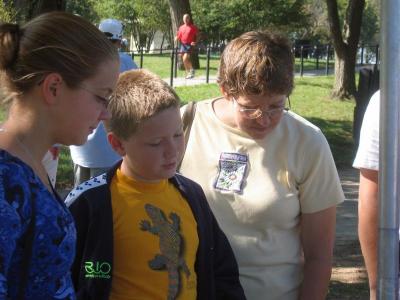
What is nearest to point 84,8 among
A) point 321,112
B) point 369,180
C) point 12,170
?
point 321,112

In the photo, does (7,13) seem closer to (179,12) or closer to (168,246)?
(168,246)

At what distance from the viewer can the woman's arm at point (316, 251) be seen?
2.37 m

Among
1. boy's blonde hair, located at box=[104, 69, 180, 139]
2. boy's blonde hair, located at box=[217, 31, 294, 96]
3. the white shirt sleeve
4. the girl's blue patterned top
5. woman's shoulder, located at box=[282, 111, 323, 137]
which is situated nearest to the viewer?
the girl's blue patterned top

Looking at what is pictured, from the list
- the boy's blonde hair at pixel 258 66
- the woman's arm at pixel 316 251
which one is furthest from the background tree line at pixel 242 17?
the woman's arm at pixel 316 251

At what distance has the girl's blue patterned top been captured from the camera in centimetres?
141

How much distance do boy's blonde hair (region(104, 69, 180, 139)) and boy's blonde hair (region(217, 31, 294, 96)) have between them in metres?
0.22

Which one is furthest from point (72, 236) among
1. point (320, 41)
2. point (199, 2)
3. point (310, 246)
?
point (320, 41)

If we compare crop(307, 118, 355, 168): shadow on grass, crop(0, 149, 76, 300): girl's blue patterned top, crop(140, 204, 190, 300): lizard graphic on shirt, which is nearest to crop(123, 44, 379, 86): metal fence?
crop(307, 118, 355, 168): shadow on grass

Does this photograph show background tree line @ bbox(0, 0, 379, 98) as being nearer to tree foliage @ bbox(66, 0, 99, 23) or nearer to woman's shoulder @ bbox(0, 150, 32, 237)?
tree foliage @ bbox(66, 0, 99, 23)

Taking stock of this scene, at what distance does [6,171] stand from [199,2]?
127 feet

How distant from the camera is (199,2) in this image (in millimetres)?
39438

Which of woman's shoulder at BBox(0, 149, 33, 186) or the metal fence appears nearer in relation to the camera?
woman's shoulder at BBox(0, 149, 33, 186)

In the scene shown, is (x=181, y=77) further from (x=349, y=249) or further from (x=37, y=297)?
(x=37, y=297)

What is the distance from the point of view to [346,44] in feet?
51.6
